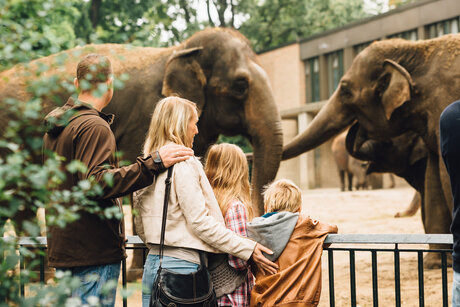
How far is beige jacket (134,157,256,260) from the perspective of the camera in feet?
10.9

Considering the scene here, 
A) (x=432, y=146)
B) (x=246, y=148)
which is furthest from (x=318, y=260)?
(x=246, y=148)

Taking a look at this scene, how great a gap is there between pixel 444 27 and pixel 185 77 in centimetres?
2407

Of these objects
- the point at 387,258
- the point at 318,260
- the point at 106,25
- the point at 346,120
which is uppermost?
the point at 106,25

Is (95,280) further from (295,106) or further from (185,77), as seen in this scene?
(295,106)

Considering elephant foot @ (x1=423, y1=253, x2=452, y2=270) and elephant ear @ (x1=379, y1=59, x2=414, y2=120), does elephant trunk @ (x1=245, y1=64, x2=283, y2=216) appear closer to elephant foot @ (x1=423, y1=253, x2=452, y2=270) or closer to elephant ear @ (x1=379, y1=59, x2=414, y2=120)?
elephant ear @ (x1=379, y1=59, x2=414, y2=120)

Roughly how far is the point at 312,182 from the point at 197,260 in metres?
33.5

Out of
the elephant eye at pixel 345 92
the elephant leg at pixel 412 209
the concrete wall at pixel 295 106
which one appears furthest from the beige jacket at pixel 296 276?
the concrete wall at pixel 295 106

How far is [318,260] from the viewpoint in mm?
3744

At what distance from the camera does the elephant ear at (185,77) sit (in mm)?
8281

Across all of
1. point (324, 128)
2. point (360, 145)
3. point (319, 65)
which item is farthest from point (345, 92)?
point (319, 65)

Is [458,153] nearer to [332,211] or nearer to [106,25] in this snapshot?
[332,211]

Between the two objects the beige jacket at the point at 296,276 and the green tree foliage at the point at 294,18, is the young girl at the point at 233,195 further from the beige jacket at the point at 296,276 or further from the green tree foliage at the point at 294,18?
the green tree foliage at the point at 294,18

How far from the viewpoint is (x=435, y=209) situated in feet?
27.0

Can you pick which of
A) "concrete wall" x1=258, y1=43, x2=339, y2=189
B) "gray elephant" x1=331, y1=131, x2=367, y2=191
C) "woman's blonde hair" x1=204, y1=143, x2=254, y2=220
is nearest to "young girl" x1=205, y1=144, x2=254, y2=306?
"woman's blonde hair" x1=204, y1=143, x2=254, y2=220
